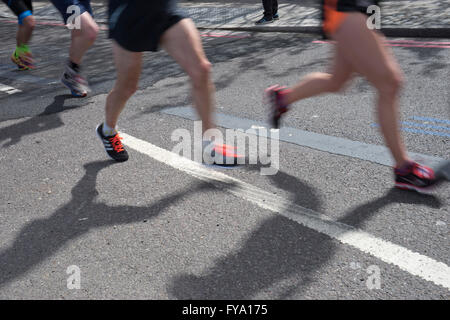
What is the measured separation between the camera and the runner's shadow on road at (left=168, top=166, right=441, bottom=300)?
218 cm

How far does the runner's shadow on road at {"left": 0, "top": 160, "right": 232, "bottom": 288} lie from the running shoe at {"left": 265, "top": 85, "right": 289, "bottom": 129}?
78 cm

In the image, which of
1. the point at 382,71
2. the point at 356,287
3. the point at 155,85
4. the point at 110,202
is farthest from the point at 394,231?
the point at 155,85

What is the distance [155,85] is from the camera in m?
5.98

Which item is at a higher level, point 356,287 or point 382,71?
point 382,71

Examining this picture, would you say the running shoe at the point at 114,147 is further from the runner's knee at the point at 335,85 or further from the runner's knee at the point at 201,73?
the runner's knee at the point at 335,85

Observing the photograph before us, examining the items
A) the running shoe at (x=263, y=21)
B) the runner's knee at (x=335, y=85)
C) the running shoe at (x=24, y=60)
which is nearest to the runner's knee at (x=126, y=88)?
the runner's knee at (x=335, y=85)

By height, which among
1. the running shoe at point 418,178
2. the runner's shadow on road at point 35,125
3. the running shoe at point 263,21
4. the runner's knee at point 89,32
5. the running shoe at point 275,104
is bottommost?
the running shoe at point 263,21

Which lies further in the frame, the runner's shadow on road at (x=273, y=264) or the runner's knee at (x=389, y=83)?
the runner's knee at (x=389, y=83)

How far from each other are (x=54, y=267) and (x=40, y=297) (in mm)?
232

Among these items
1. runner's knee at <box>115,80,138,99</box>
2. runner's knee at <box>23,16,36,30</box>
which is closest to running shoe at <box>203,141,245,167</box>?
runner's knee at <box>115,80,138,99</box>

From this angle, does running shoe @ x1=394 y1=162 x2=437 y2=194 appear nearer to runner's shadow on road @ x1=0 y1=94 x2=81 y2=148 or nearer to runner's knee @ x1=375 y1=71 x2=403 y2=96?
runner's knee @ x1=375 y1=71 x2=403 y2=96

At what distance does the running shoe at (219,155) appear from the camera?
11.0 feet

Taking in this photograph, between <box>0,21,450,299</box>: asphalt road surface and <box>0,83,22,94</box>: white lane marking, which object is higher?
<box>0,21,450,299</box>: asphalt road surface
